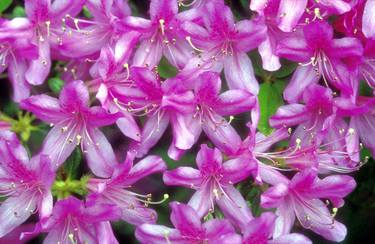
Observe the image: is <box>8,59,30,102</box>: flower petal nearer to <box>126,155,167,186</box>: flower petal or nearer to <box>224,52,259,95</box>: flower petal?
<box>126,155,167,186</box>: flower petal

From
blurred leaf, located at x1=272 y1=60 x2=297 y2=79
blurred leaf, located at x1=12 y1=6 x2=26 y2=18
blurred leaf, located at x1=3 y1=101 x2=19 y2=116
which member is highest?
blurred leaf, located at x1=272 y1=60 x2=297 y2=79

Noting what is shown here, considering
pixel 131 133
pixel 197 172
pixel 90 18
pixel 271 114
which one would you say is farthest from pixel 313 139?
pixel 90 18

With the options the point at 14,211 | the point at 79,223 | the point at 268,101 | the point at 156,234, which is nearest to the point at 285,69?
the point at 268,101

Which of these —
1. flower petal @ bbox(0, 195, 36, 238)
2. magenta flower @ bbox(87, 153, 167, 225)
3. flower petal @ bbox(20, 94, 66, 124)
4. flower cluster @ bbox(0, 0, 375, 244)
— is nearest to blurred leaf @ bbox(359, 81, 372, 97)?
flower cluster @ bbox(0, 0, 375, 244)

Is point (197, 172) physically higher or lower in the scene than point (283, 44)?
lower

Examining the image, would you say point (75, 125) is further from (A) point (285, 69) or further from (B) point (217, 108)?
(A) point (285, 69)

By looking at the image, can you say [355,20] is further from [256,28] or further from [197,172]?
[197,172]

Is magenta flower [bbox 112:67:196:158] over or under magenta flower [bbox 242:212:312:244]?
over
